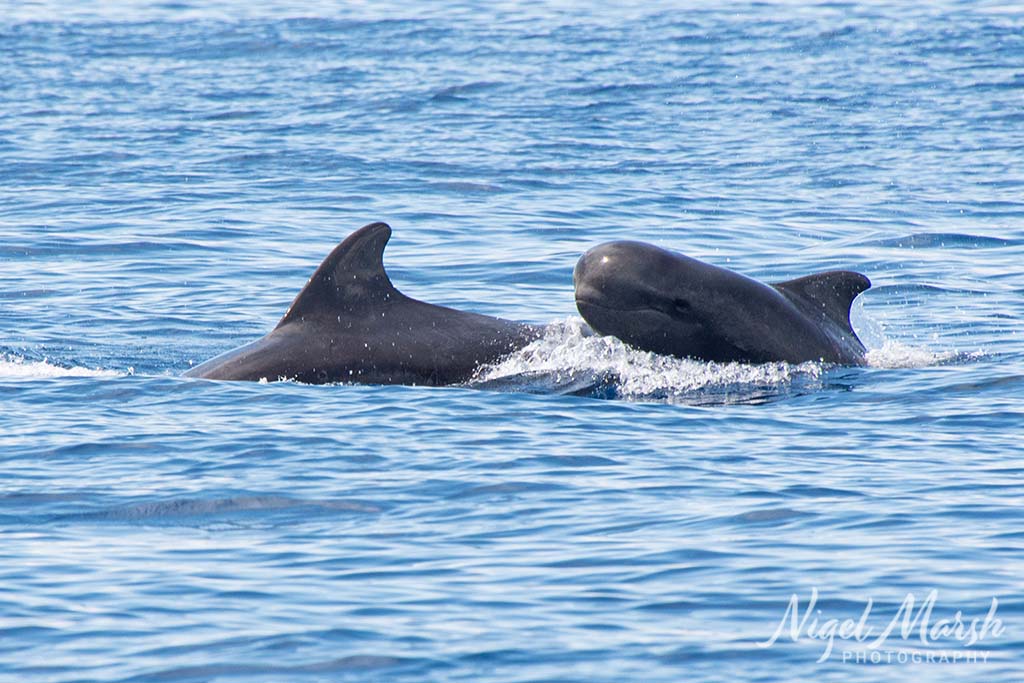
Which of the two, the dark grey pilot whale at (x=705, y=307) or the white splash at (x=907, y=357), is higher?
the dark grey pilot whale at (x=705, y=307)

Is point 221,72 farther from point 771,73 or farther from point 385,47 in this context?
point 771,73

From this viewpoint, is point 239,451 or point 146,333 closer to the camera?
point 239,451

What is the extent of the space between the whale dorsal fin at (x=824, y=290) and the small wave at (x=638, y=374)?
0.63 meters

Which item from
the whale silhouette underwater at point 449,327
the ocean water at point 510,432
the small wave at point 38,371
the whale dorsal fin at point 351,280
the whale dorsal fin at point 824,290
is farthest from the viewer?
the whale dorsal fin at point 824,290

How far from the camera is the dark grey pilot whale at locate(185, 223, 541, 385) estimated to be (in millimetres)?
14812

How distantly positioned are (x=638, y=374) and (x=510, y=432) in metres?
1.94

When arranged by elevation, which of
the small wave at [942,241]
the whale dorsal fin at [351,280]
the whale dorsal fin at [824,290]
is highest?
the whale dorsal fin at [351,280]

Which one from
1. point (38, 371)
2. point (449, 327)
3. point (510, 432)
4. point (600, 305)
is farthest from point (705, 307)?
point (38, 371)

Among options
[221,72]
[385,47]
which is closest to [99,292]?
[221,72]

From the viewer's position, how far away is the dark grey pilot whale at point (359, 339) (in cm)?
1481

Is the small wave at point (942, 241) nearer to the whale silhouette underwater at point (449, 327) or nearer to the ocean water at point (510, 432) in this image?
the ocean water at point (510, 432)

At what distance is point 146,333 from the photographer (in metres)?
18.0

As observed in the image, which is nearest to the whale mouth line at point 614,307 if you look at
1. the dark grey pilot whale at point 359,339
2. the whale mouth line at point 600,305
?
the whale mouth line at point 600,305

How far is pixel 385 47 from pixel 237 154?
15930mm
